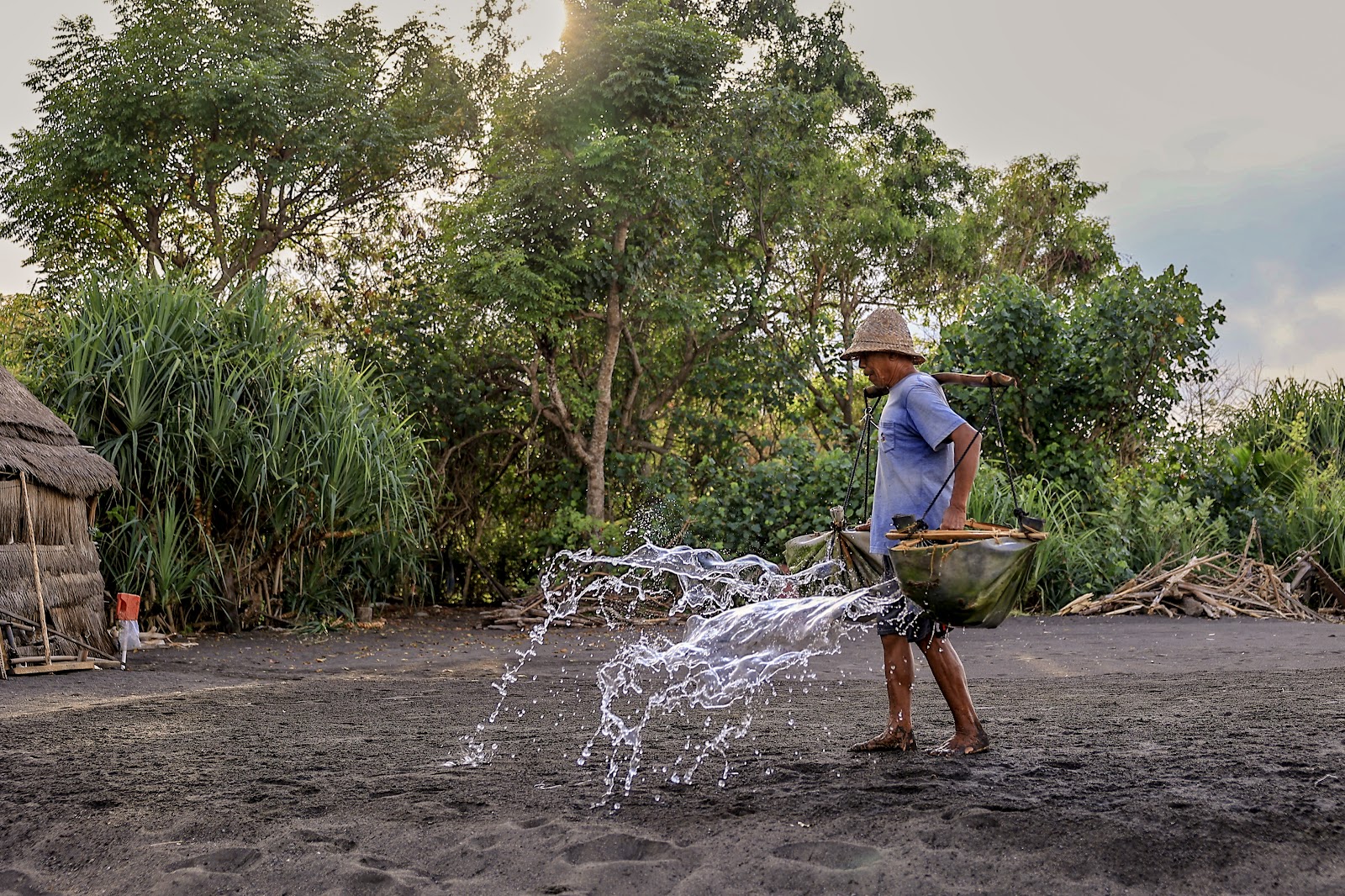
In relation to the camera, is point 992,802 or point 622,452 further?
point 622,452

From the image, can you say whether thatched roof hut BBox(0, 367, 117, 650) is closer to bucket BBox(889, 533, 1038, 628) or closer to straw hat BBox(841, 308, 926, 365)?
straw hat BBox(841, 308, 926, 365)

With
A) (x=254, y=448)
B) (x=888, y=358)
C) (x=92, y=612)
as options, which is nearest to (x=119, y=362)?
(x=254, y=448)

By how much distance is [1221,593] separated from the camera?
490 inches

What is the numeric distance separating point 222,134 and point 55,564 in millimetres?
9160

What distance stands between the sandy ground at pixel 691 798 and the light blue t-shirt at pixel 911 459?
954mm

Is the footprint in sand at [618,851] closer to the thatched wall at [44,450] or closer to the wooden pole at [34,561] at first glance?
the wooden pole at [34,561]

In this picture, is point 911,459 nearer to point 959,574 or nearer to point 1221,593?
point 959,574

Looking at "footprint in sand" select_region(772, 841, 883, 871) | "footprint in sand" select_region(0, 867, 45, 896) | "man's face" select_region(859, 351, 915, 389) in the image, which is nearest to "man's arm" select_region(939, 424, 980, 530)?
"man's face" select_region(859, 351, 915, 389)

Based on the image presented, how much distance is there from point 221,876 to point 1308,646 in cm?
845

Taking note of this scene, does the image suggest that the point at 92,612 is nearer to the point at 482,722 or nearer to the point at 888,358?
the point at 482,722

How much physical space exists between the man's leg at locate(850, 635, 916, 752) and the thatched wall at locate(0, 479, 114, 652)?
6908 mm

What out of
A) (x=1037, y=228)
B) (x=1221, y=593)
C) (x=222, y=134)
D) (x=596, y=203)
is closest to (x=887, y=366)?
(x=1221, y=593)

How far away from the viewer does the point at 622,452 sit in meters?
16.5

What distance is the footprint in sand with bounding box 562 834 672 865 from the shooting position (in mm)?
3464
